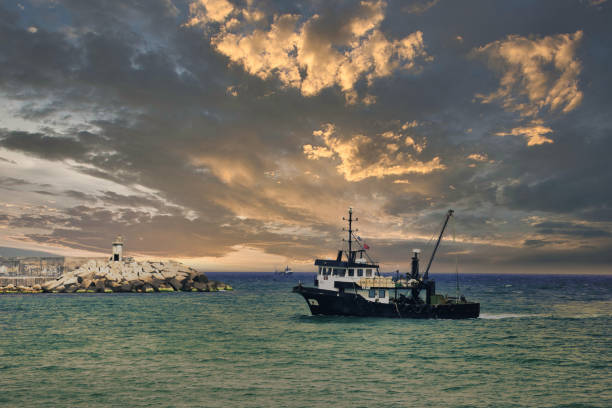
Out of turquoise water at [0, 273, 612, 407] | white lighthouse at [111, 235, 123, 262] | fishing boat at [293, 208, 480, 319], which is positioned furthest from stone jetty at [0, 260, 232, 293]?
fishing boat at [293, 208, 480, 319]

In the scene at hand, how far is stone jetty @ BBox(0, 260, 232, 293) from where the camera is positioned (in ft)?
307

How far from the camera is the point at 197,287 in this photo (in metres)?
106

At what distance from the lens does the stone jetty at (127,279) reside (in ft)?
307

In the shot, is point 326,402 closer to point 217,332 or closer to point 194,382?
point 194,382

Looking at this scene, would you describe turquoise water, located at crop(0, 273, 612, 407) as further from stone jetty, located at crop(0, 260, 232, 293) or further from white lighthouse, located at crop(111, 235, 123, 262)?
white lighthouse, located at crop(111, 235, 123, 262)

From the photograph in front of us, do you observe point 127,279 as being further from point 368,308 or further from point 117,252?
point 368,308

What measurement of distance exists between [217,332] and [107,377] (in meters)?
17.8

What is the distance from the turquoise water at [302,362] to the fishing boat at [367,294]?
1321 millimetres

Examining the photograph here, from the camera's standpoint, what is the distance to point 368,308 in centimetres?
5081

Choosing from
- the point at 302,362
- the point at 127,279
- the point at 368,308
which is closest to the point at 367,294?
the point at 368,308

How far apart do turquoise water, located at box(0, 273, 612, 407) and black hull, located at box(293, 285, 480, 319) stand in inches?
42.1

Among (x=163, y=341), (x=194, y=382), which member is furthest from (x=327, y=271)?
(x=194, y=382)

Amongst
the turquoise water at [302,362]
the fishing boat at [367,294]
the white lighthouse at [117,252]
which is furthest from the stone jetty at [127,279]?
the fishing boat at [367,294]

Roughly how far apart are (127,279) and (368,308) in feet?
221
